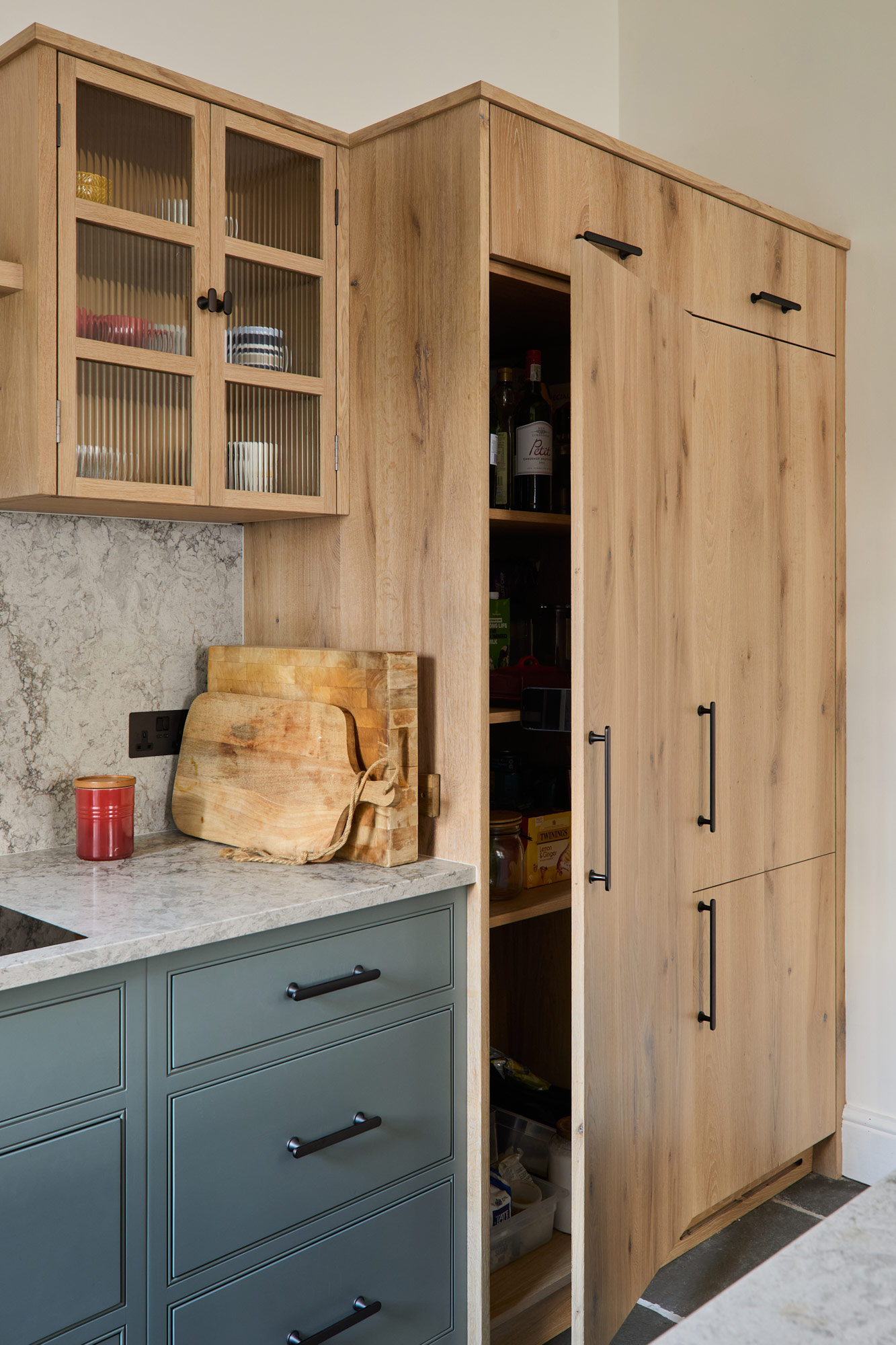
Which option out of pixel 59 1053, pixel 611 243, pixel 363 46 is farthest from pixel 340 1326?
pixel 363 46

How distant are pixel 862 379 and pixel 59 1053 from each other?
222 centimetres

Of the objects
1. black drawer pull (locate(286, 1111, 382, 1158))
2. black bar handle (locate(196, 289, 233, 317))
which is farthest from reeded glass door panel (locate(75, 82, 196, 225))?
black drawer pull (locate(286, 1111, 382, 1158))

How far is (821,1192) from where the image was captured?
2543 millimetres

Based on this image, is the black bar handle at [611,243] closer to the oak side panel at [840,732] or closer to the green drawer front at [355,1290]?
the oak side panel at [840,732]

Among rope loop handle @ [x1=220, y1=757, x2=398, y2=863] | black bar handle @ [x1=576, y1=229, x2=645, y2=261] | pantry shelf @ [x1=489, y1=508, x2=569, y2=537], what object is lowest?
rope loop handle @ [x1=220, y1=757, x2=398, y2=863]

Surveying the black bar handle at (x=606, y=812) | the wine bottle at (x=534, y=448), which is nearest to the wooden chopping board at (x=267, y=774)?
the black bar handle at (x=606, y=812)

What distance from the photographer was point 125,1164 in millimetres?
1453

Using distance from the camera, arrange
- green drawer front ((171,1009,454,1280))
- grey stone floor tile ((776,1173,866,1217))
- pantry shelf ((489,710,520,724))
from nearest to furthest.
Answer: green drawer front ((171,1009,454,1280)), pantry shelf ((489,710,520,724)), grey stone floor tile ((776,1173,866,1217))

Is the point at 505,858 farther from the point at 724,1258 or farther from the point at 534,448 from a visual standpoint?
the point at 724,1258

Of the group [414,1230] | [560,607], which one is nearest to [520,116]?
[560,607]

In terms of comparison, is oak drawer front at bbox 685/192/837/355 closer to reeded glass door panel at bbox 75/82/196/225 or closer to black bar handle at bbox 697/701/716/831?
black bar handle at bbox 697/701/716/831

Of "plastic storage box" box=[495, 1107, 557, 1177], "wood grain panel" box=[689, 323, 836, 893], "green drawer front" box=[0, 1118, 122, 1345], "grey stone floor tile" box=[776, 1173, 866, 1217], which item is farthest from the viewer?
"grey stone floor tile" box=[776, 1173, 866, 1217]

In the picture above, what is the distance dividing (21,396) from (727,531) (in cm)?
136

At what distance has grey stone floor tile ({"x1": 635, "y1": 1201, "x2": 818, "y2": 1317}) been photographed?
7.16 ft
